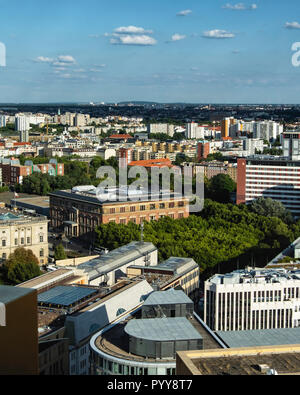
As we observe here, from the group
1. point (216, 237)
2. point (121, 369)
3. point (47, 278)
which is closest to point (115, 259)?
point (47, 278)

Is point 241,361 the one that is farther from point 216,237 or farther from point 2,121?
point 2,121

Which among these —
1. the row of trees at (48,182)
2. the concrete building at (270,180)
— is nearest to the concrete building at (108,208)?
the concrete building at (270,180)

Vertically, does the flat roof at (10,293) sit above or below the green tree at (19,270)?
above

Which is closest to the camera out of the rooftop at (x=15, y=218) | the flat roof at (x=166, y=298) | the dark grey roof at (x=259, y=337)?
the flat roof at (x=166, y=298)

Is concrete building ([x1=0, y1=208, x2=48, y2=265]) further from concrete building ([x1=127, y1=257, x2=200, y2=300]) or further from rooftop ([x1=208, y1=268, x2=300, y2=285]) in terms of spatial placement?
rooftop ([x1=208, y1=268, x2=300, y2=285])

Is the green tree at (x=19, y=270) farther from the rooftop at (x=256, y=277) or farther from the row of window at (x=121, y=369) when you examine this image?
the row of window at (x=121, y=369)
